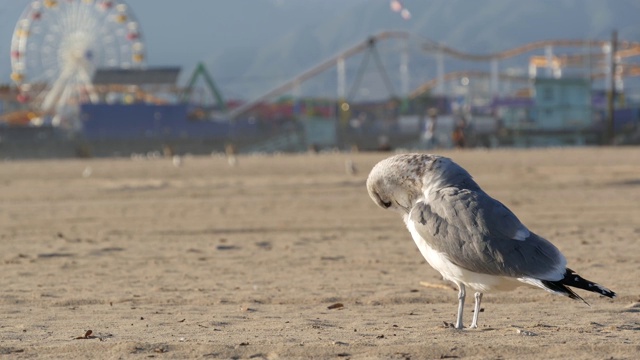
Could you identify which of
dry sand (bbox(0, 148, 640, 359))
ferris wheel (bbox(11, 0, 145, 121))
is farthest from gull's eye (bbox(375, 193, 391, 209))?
ferris wheel (bbox(11, 0, 145, 121))

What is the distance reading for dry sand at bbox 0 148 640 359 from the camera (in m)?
5.54

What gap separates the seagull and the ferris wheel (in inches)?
2339

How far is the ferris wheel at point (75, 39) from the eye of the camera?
64.6 metres

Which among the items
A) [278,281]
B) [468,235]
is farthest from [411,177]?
[278,281]

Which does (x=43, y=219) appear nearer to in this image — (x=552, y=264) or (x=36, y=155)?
(x=552, y=264)

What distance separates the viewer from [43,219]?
14.6 meters

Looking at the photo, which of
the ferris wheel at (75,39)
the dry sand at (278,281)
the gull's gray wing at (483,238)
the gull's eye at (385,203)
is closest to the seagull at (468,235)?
the gull's gray wing at (483,238)

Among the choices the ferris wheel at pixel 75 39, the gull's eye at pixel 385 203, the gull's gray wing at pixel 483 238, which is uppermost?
the ferris wheel at pixel 75 39

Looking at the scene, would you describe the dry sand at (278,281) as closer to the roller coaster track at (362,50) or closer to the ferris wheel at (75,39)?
the ferris wheel at (75,39)

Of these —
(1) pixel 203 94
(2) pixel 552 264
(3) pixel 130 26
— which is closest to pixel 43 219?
(2) pixel 552 264

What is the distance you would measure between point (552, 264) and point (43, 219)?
10.3 m

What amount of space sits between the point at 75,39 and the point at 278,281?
59.9 m

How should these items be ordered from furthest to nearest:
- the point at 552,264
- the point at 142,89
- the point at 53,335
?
the point at 142,89 → the point at 53,335 → the point at 552,264

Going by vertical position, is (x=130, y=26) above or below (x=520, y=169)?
above
